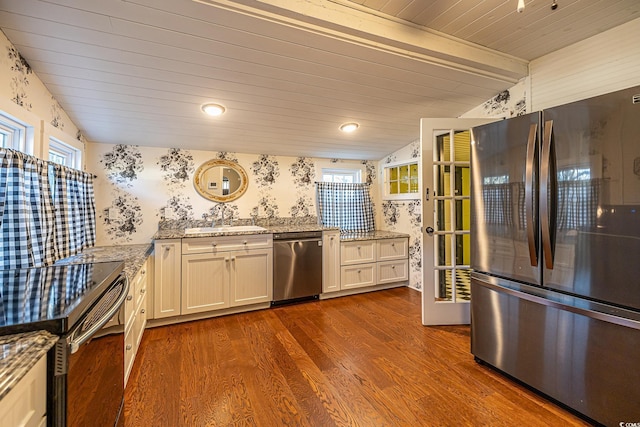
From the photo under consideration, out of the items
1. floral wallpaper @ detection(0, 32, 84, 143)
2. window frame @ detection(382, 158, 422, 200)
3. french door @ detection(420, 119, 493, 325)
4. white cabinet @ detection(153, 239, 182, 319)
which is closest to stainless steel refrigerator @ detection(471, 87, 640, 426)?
french door @ detection(420, 119, 493, 325)

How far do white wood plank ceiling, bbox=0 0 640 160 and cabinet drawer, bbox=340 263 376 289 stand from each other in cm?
175

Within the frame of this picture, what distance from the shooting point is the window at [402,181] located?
11.7 feet

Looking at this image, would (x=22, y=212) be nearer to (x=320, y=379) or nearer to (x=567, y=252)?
(x=320, y=379)

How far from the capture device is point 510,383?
1727 millimetres

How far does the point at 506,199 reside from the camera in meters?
1.73

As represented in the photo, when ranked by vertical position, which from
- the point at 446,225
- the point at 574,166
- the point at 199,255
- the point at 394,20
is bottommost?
the point at 199,255

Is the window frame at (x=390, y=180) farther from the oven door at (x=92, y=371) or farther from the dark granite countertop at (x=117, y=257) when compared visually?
the oven door at (x=92, y=371)

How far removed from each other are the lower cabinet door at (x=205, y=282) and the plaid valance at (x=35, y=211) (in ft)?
2.81

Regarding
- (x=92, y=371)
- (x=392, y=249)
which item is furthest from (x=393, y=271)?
(x=92, y=371)

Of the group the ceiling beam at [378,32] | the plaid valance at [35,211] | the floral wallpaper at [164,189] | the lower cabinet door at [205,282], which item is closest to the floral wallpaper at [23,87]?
the plaid valance at [35,211]

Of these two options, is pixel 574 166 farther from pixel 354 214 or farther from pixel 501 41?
pixel 354 214

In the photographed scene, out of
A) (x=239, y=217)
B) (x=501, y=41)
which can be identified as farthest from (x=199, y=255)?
(x=501, y=41)

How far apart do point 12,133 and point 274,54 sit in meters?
1.61

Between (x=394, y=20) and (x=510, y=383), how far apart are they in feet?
7.81
